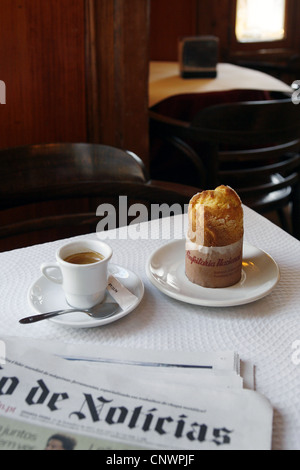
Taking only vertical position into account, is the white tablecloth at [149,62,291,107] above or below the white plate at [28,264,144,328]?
above

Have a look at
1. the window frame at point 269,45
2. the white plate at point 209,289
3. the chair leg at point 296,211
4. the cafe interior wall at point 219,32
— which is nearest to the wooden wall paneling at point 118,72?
the chair leg at point 296,211

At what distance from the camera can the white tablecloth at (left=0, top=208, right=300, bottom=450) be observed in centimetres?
58

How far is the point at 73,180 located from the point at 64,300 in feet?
1.86

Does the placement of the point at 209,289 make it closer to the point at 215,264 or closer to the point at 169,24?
the point at 215,264

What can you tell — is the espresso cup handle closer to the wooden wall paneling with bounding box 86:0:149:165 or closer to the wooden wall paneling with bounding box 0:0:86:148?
the wooden wall paneling with bounding box 0:0:86:148

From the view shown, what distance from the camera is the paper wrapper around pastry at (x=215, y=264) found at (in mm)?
736

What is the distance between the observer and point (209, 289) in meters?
0.75

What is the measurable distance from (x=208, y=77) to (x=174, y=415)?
232 cm

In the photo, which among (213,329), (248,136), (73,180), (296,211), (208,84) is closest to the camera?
(213,329)

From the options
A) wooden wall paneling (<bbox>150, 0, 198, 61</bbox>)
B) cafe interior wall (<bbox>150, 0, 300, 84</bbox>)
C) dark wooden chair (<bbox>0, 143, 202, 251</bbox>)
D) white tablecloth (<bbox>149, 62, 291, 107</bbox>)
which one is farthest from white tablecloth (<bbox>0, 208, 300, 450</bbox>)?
wooden wall paneling (<bbox>150, 0, 198, 61</bbox>)

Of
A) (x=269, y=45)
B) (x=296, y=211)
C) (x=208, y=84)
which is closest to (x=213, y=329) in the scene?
(x=296, y=211)

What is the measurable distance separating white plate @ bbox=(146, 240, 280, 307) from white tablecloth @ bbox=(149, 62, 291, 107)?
4.74ft
